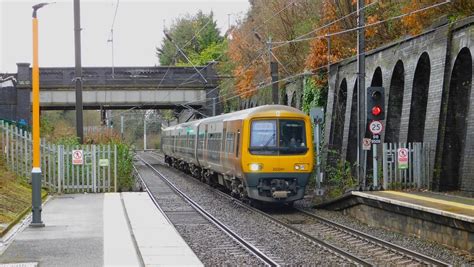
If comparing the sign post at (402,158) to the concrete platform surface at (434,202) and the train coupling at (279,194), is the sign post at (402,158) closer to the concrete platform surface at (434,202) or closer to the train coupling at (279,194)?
the concrete platform surface at (434,202)

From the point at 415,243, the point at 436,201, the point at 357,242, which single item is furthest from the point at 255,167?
the point at 415,243

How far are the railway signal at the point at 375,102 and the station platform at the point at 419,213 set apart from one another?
2250mm

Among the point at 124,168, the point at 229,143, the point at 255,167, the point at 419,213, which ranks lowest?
the point at 419,213

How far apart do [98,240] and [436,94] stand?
11.2 m

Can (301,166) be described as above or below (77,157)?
below

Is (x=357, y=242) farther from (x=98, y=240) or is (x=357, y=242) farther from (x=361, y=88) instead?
(x=361, y=88)

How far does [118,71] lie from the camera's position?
51062 millimetres

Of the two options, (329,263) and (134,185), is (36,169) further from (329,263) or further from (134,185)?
(134,185)

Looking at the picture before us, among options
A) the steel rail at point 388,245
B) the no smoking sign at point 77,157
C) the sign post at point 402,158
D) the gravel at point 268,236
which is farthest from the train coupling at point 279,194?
the no smoking sign at point 77,157

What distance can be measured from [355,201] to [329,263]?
699 cm

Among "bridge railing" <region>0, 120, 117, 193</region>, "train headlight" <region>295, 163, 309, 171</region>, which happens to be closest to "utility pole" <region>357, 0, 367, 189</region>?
"train headlight" <region>295, 163, 309, 171</region>

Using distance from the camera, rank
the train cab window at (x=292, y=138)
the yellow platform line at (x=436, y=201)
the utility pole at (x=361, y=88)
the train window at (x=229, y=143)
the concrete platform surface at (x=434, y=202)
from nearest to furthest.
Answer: the concrete platform surface at (x=434, y=202), the yellow platform line at (x=436, y=201), the train cab window at (x=292, y=138), the utility pole at (x=361, y=88), the train window at (x=229, y=143)

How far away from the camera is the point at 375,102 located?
19875 mm

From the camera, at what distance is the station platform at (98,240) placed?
1131 centimetres
